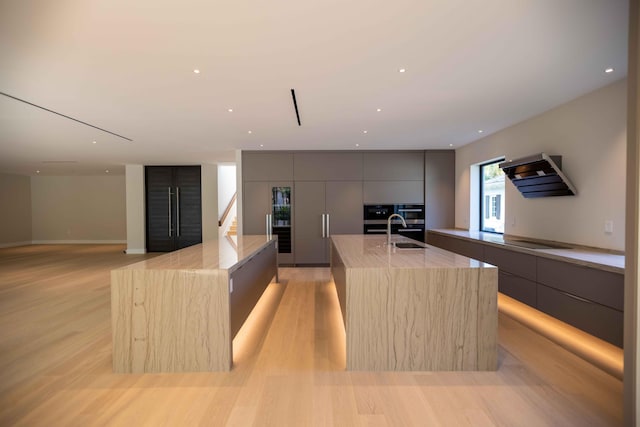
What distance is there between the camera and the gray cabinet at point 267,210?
6543 mm

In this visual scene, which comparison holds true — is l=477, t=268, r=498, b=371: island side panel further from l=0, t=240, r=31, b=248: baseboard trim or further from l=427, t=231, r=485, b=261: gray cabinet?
l=0, t=240, r=31, b=248: baseboard trim

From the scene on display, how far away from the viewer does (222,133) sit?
518 centimetres

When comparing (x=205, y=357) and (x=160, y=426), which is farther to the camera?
(x=205, y=357)

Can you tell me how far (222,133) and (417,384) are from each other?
180 inches

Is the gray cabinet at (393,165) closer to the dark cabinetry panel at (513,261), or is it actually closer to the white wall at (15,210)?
the dark cabinetry panel at (513,261)

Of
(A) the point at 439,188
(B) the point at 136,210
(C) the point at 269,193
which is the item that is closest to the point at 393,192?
(A) the point at 439,188

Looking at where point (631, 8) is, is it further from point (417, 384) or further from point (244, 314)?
point (244, 314)

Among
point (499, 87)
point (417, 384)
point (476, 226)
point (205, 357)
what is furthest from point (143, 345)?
point (476, 226)

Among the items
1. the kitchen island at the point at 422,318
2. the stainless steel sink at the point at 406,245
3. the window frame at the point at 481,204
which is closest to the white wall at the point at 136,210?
the stainless steel sink at the point at 406,245

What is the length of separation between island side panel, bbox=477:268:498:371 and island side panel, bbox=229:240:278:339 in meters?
1.85

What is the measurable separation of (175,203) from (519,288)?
27.7 ft

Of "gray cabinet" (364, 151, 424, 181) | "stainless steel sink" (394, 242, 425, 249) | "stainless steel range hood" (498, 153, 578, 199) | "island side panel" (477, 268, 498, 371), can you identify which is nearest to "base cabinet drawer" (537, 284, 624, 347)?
"island side panel" (477, 268, 498, 371)

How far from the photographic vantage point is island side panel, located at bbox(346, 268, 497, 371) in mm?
Result: 2260

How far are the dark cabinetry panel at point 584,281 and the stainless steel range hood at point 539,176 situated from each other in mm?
980
